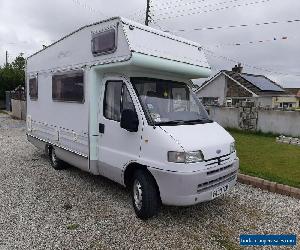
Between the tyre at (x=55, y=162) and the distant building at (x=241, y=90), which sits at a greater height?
the distant building at (x=241, y=90)

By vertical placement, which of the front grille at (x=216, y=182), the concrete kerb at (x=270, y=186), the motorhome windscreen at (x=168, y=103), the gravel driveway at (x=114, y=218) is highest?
the motorhome windscreen at (x=168, y=103)

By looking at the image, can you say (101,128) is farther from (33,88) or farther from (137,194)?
(33,88)

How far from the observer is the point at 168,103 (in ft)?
18.0

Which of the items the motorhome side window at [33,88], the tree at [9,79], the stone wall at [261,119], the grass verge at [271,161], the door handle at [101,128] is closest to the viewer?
the door handle at [101,128]

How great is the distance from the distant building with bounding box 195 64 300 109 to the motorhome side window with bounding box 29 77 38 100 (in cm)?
2431

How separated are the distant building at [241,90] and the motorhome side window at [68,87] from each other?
25.5 m

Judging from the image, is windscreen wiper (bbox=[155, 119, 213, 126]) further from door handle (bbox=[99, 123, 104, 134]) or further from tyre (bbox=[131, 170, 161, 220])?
door handle (bbox=[99, 123, 104, 134])

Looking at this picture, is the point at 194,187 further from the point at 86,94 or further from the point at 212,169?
the point at 86,94

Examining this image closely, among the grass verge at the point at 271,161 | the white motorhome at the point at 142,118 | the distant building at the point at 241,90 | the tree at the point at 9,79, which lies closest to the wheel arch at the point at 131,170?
the white motorhome at the point at 142,118

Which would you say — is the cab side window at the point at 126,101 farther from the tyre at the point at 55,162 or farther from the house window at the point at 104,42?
the tyre at the point at 55,162

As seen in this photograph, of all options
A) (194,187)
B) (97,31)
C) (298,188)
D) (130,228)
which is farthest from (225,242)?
(97,31)

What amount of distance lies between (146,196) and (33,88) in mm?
5855

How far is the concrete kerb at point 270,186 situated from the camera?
251 inches

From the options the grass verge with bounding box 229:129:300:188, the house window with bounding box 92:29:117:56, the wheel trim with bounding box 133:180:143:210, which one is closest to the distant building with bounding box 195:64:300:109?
the grass verge with bounding box 229:129:300:188
